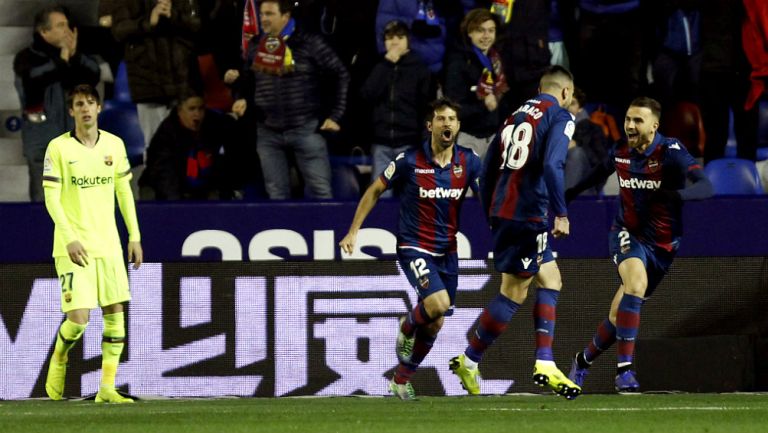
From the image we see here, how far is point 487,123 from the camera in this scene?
11.0 meters

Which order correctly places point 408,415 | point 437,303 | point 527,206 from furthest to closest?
point 437,303 → point 527,206 → point 408,415

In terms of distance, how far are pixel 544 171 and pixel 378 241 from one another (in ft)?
7.63

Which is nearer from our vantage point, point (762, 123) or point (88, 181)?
point (88, 181)

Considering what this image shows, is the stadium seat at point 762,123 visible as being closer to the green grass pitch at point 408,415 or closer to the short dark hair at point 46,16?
the green grass pitch at point 408,415

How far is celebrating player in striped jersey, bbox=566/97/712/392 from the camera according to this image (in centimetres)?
919

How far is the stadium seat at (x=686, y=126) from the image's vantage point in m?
11.0

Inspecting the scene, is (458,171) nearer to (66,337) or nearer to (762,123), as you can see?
(66,337)

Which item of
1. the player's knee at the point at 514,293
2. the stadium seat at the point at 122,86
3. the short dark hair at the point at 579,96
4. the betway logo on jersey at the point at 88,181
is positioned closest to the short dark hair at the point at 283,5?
the stadium seat at the point at 122,86

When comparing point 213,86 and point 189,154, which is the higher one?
point 213,86

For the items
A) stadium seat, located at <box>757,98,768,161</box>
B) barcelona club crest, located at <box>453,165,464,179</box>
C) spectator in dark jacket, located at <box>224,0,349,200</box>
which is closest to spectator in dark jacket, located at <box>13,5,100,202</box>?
spectator in dark jacket, located at <box>224,0,349,200</box>

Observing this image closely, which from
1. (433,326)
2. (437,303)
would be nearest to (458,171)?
(437,303)

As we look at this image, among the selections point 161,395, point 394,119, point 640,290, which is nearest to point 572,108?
point 394,119

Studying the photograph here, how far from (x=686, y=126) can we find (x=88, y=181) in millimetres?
4766

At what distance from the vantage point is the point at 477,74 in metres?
10.9
